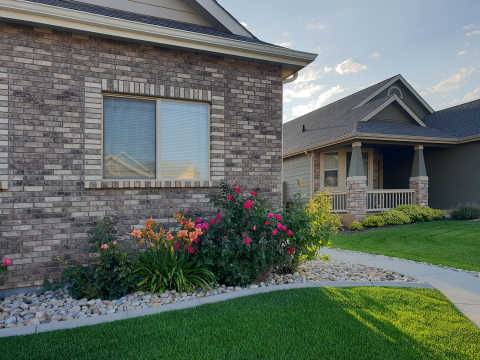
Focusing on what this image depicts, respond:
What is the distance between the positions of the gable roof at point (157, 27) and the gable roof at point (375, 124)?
20.6 ft

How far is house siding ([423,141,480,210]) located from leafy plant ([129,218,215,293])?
11.9m

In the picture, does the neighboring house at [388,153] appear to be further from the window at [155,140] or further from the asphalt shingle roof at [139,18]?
the window at [155,140]

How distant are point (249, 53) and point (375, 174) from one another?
1075 cm

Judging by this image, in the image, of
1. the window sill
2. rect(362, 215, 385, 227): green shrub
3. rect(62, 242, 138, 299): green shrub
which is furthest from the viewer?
rect(362, 215, 385, 227): green shrub

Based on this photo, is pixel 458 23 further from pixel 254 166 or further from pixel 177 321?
pixel 177 321

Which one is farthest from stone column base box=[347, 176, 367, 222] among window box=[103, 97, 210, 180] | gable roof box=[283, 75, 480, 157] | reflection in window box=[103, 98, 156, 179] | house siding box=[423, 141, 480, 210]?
reflection in window box=[103, 98, 156, 179]

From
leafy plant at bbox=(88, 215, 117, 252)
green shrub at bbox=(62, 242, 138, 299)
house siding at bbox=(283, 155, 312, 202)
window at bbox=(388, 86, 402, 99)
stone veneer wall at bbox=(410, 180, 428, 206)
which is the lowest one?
green shrub at bbox=(62, 242, 138, 299)

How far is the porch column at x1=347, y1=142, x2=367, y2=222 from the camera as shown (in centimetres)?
1129

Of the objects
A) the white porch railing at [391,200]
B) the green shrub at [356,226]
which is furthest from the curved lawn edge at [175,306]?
the white porch railing at [391,200]

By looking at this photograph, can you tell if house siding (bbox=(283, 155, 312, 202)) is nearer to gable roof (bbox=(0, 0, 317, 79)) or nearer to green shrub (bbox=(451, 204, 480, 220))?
green shrub (bbox=(451, 204, 480, 220))

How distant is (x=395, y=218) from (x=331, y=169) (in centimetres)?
337

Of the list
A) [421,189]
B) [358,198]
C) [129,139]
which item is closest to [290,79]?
[129,139]

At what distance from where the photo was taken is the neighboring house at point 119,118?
4.40 m

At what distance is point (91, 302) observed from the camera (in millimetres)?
3779
